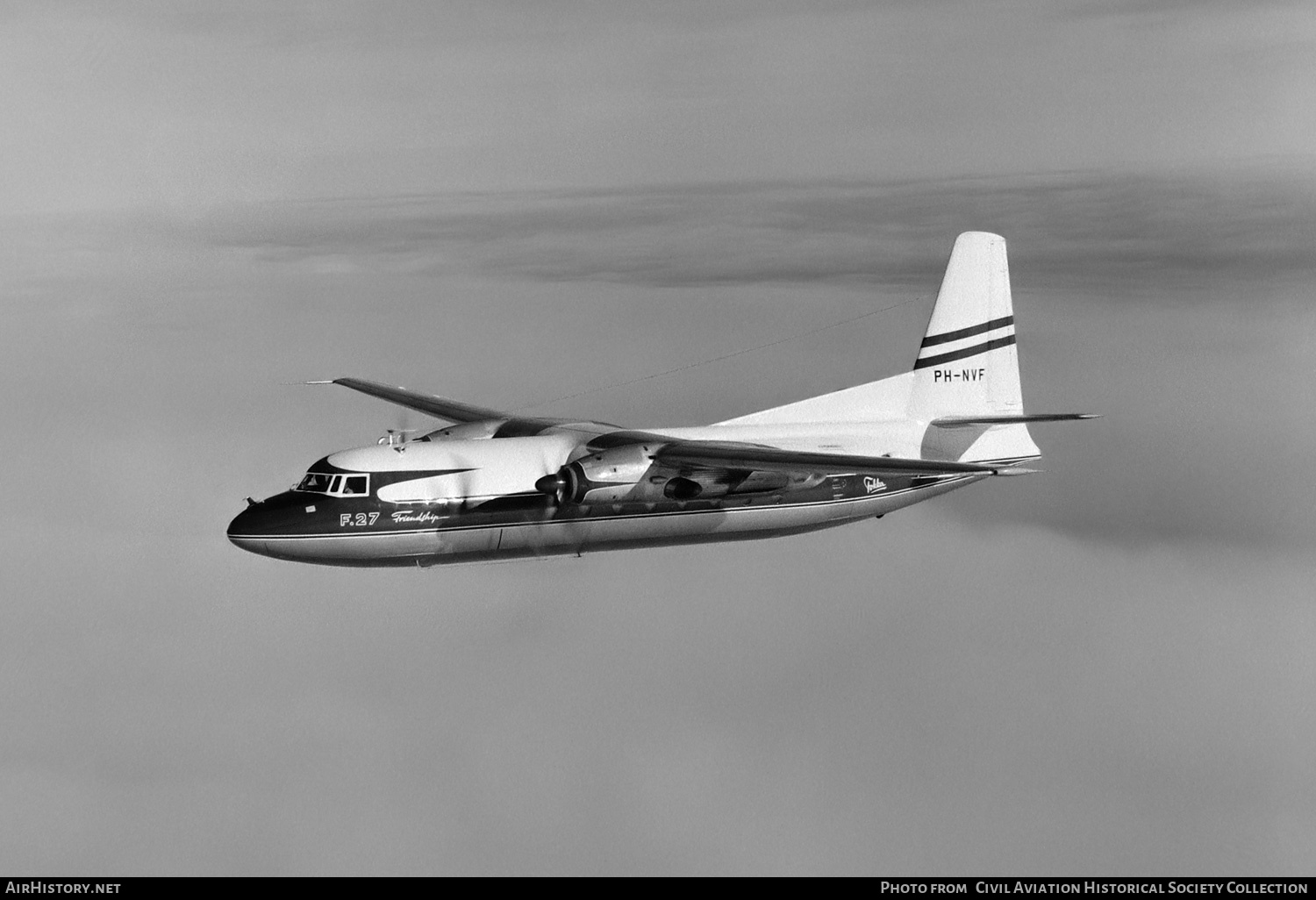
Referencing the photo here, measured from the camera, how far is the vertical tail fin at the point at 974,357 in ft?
114

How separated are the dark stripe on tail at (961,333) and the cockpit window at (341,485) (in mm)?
14040

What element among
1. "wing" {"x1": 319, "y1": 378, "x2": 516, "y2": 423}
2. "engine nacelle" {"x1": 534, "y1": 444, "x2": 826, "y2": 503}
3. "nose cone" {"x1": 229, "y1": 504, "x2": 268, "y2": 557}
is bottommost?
"nose cone" {"x1": 229, "y1": 504, "x2": 268, "y2": 557}

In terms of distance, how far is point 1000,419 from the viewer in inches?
1324

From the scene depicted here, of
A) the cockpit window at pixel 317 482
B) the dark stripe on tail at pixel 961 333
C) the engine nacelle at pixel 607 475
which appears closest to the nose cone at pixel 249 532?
the cockpit window at pixel 317 482

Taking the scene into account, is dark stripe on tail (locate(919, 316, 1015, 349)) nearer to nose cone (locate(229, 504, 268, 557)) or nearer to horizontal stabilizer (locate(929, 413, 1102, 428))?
horizontal stabilizer (locate(929, 413, 1102, 428))

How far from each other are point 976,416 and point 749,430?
573 centimetres

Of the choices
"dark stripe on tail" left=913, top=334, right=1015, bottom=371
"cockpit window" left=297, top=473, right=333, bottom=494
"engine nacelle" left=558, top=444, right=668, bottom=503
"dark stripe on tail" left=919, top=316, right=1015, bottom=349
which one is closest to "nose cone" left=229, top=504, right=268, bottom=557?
"cockpit window" left=297, top=473, right=333, bottom=494

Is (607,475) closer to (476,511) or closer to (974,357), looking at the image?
(476,511)

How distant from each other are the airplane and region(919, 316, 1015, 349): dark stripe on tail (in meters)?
0.03

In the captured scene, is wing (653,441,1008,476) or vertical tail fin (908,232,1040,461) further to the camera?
vertical tail fin (908,232,1040,461)

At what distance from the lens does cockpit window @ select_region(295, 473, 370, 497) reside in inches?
1149

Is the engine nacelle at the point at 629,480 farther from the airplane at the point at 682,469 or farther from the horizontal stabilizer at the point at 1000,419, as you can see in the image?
the horizontal stabilizer at the point at 1000,419

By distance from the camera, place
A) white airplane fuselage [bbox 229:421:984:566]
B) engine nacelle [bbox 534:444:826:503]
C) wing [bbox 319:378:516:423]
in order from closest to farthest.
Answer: white airplane fuselage [bbox 229:421:984:566]
engine nacelle [bbox 534:444:826:503]
wing [bbox 319:378:516:423]

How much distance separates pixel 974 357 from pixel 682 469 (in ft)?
29.2
